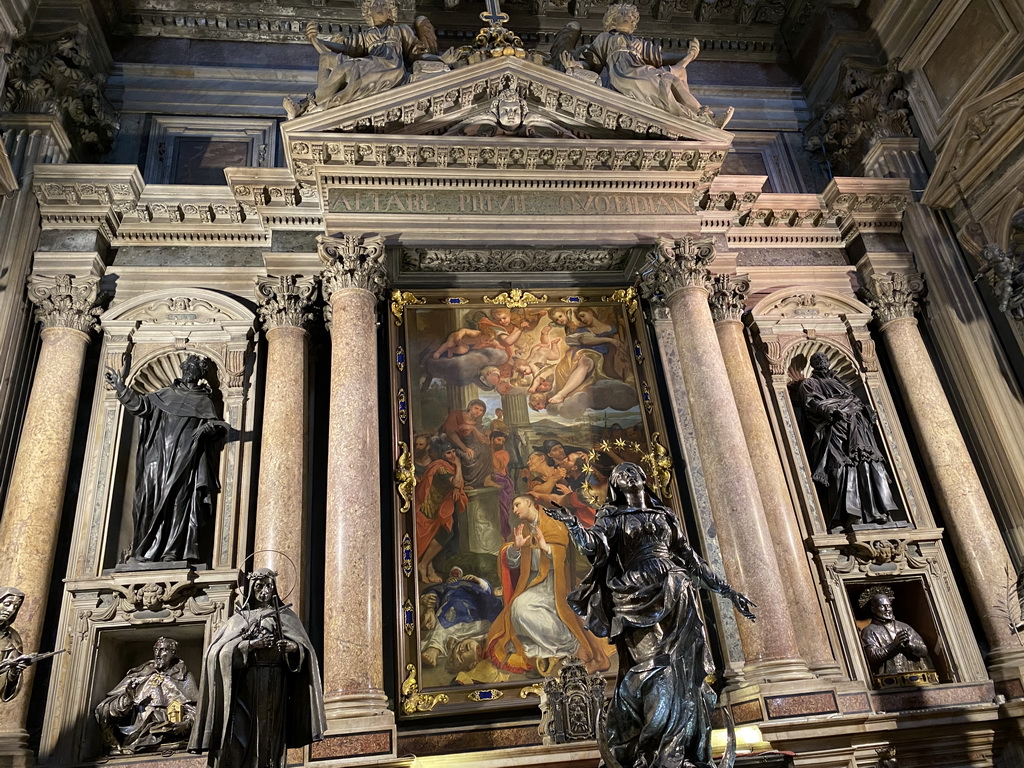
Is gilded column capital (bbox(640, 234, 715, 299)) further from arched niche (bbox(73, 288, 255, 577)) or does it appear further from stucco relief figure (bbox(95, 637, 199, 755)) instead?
stucco relief figure (bbox(95, 637, 199, 755))

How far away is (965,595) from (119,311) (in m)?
9.34

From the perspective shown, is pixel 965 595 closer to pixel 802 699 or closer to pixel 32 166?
pixel 802 699

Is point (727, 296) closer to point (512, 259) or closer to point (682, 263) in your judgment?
point (682, 263)

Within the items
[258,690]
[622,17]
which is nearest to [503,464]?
[258,690]

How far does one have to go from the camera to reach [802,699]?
23.6ft

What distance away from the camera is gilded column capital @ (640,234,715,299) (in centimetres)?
938

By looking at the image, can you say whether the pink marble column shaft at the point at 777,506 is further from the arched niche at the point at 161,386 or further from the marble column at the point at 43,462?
the marble column at the point at 43,462

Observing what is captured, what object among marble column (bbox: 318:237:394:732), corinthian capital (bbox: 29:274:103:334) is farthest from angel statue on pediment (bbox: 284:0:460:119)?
corinthian capital (bbox: 29:274:103:334)

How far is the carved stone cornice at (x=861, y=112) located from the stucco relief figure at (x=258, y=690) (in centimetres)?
946

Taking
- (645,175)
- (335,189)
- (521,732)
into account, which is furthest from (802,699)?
(335,189)

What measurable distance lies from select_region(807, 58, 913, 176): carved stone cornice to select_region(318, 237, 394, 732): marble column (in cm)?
675

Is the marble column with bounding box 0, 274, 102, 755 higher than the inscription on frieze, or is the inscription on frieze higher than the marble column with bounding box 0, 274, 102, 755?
the inscription on frieze

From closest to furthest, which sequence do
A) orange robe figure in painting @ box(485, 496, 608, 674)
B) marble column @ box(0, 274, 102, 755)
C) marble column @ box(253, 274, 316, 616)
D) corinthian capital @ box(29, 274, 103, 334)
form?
marble column @ box(0, 274, 102, 755) → marble column @ box(253, 274, 316, 616) → orange robe figure in painting @ box(485, 496, 608, 674) → corinthian capital @ box(29, 274, 103, 334)

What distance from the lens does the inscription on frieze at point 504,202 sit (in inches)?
364
